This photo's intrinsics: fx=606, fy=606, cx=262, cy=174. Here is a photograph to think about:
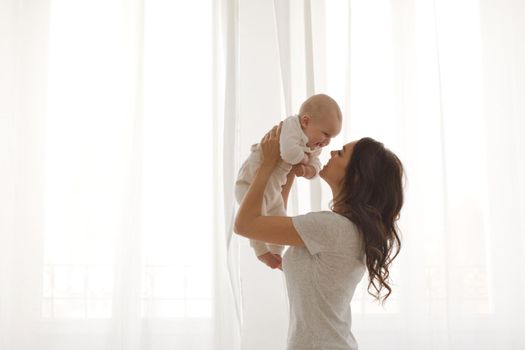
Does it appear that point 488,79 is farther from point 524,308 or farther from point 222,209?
point 222,209

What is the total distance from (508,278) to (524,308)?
145 mm

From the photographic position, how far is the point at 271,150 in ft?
5.05

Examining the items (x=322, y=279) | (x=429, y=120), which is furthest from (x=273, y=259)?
(x=429, y=120)

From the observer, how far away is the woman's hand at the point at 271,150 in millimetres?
1524

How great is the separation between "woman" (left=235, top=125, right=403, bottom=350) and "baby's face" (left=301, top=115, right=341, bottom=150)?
10 centimetres

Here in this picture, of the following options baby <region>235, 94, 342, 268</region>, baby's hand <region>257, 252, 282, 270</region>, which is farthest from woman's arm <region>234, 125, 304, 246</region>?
baby's hand <region>257, 252, 282, 270</region>

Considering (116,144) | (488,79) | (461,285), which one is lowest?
(461,285)

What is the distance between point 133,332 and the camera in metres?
2.40

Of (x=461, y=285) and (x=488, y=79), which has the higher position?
Answer: (x=488, y=79)

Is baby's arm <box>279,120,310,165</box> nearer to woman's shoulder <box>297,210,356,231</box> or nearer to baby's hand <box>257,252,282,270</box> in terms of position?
woman's shoulder <box>297,210,356,231</box>

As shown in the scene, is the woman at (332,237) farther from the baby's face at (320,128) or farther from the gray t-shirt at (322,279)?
the baby's face at (320,128)

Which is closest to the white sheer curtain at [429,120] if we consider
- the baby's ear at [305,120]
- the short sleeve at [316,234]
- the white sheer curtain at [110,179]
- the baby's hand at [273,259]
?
the white sheer curtain at [110,179]

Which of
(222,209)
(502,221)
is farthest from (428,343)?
(222,209)

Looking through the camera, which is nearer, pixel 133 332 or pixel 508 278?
pixel 133 332
